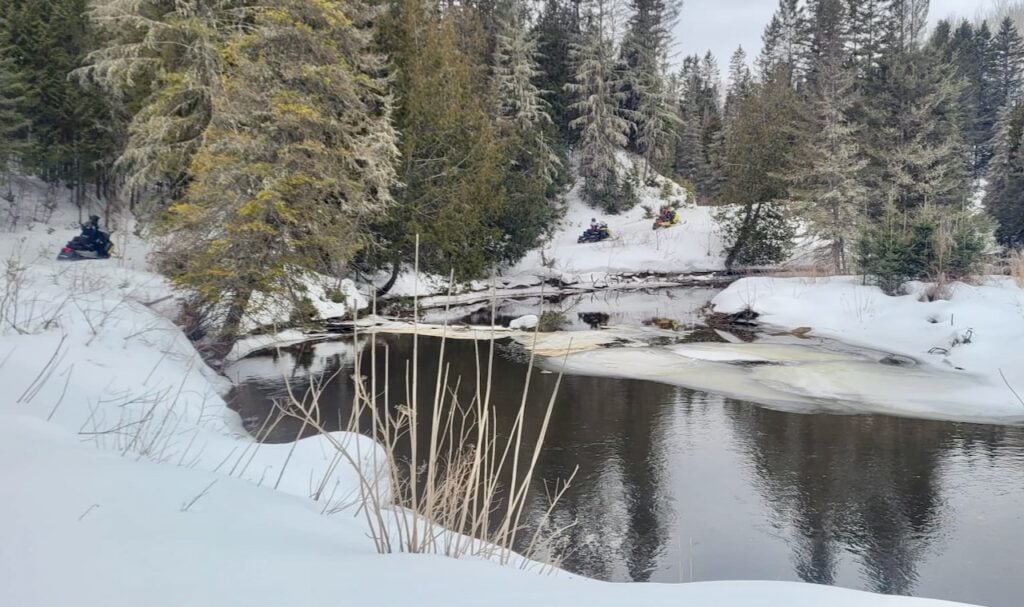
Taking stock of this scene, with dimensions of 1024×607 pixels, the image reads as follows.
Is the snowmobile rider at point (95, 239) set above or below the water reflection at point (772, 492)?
above

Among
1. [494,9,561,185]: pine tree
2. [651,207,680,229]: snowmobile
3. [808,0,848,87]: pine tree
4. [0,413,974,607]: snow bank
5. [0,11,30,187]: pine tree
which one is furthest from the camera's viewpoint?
[808,0,848,87]: pine tree

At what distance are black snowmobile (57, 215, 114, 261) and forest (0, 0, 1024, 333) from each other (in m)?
1.32

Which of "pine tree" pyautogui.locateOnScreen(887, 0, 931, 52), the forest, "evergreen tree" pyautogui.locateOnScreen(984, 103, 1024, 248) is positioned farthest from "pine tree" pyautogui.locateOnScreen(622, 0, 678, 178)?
"evergreen tree" pyautogui.locateOnScreen(984, 103, 1024, 248)

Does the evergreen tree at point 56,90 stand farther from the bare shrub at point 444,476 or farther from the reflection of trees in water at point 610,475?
the reflection of trees in water at point 610,475

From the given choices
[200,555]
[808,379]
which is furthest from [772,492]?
[200,555]

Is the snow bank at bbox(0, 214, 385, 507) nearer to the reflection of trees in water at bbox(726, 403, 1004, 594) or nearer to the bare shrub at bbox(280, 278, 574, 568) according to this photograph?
the bare shrub at bbox(280, 278, 574, 568)

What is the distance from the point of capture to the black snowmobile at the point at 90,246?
14.4 m

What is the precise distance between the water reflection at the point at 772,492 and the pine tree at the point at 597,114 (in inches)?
938

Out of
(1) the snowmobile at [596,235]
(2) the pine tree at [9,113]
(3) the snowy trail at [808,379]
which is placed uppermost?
(2) the pine tree at [9,113]

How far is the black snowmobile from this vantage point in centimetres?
1442

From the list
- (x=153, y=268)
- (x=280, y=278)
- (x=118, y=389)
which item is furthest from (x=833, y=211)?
(x=118, y=389)

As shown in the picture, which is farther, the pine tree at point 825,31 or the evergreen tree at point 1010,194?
the pine tree at point 825,31

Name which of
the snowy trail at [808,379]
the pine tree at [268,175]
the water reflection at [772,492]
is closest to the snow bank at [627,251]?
the snowy trail at [808,379]

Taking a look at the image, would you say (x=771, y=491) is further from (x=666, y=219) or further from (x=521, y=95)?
(x=666, y=219)
